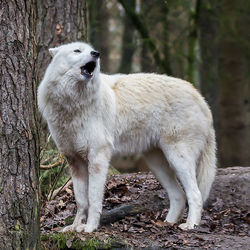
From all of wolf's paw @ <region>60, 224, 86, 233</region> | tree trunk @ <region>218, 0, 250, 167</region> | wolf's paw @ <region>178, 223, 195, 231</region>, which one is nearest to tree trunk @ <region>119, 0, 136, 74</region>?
tree trunk @ <region>218, 0, 250, 167</region>

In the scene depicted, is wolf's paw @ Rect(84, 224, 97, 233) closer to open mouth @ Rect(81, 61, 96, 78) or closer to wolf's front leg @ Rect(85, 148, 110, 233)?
wolf's front leg @ Rect(85, 148, 110, 233)

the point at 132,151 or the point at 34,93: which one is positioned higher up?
the point at 34,93

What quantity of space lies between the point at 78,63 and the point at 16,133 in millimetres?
1465

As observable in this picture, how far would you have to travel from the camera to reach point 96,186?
5578mm

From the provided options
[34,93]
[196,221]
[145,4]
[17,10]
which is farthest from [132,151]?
[145,4]

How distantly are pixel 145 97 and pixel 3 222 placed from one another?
102 inches

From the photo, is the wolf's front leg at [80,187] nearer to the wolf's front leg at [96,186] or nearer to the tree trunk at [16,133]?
the wolf's front leg at [96,186]

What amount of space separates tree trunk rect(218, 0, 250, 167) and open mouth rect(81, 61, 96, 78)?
813 centimetres

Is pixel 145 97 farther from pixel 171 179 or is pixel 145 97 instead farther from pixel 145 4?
pixel 145 4

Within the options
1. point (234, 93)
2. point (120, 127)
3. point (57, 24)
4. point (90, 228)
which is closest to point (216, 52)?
point (234, 93)

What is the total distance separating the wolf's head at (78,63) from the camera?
18.0 feet

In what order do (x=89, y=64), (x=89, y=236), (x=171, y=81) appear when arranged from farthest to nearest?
1. (x=171, y=81)
2. (x=89, y=64)
3. (x=89, y=236)

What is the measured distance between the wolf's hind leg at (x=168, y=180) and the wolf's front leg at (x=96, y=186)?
3.46ft

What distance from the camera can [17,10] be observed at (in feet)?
14.2
